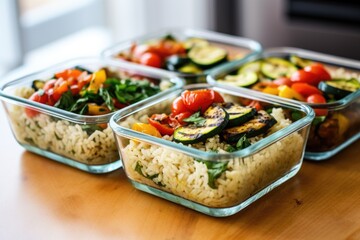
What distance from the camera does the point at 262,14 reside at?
11.8 ft

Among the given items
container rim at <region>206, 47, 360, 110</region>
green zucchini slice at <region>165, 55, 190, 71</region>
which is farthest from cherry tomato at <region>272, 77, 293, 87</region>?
green zucchini slice at <region>165, 55, 190, 71</region>

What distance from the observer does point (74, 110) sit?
1639 millimetres

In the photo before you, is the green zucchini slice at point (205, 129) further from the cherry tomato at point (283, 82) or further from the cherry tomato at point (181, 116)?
the cherry tomato at point (283, 82)

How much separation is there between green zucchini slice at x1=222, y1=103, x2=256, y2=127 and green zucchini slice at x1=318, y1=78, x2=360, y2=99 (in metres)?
0.26

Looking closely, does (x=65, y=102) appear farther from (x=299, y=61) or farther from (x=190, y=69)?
(x=299, y=61)

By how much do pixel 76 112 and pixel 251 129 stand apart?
1.41 ft

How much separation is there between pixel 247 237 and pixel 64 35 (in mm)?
2672

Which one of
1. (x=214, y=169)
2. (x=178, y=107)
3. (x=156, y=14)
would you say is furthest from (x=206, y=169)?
(x=156, y=14)

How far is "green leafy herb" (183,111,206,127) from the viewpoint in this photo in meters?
1.50

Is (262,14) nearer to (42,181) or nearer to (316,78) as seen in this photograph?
(316,78)

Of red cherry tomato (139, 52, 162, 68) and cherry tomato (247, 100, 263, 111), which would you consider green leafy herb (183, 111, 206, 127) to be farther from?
red cherry tomato (139, 52, 162, 68)

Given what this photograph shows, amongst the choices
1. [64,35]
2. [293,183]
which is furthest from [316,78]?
[64,35]

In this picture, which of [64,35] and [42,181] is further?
[64,35]

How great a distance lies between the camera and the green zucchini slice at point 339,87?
1.70 m
